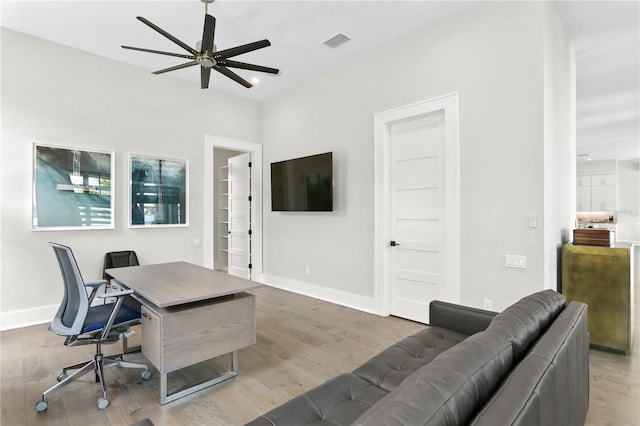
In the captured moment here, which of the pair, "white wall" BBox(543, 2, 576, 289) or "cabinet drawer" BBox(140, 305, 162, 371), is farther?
"white wall" BBox(543, 2, 576, 289)

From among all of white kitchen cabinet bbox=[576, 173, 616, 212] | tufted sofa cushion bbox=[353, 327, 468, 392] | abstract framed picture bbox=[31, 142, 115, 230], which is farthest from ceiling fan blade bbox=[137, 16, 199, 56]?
white kitchen cabinet bbox=[576, 173, 616, 212]

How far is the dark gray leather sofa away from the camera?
2.83 feet

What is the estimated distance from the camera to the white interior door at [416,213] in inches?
143

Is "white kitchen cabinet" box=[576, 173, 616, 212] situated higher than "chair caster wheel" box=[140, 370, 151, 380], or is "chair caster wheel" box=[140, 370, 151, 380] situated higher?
"white kitchen cabinet" box=[576, 173, 616, 212]

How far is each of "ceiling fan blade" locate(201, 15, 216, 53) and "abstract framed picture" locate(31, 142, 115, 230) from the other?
8.28 feet

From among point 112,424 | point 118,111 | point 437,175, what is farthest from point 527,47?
point 118,111

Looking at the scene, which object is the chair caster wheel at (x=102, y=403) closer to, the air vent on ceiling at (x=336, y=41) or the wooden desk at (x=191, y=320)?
the wooden desk at (x=191, y=320)

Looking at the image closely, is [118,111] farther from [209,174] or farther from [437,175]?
[437,175]

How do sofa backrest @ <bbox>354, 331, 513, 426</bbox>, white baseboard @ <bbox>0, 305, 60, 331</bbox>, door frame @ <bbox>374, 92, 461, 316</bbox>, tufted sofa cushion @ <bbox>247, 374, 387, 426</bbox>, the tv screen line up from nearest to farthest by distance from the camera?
sofa backrest @ <bbox>354, 331, 513, 426</bbox>
tufted sofa cushion @ <bbox>247, 374, 387, 426</bbox>
door frame @ <bbox>374, 92, 461, 316</bbox>
white baseboard @ <bbox>0, 305, 60, 331</bbox>
the tv screen

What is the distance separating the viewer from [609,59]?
4246 millimetres

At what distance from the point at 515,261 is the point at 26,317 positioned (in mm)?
5380

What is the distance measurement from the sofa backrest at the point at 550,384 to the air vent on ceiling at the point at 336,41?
3.56 metres

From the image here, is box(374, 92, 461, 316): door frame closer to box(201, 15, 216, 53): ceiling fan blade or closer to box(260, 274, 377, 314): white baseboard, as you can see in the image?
box(260, 274, 377, 314): white baseboard

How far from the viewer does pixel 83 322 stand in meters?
2.17
